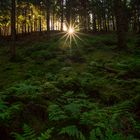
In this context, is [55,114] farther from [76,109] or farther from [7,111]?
[7,111]

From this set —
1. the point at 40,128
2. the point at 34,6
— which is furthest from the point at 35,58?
the point at 34,6

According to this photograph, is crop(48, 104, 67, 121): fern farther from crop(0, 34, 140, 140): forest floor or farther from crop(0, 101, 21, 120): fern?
crop(0, 101, 21, 120): fern

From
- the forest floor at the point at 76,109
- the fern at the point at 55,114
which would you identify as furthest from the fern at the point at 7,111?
the fern at the point at 55,114

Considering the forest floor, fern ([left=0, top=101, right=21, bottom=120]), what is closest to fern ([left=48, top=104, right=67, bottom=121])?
the forest floor

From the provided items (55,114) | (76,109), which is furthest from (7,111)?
(76,109)

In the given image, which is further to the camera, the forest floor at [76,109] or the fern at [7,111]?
the fern at [7,111]

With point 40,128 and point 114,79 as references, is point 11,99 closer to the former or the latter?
point 40,128

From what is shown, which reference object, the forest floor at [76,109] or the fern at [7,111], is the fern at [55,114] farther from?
the fern at [7,111]

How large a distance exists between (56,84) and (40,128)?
3.96 meters

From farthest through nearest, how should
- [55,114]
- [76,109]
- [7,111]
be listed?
1. [76,109]
2. [55,114]
3. [7,111]

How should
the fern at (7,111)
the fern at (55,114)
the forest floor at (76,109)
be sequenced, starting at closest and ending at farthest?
the forest floor at (76,109) → the fern at (7,111) → the fern at (55,114)

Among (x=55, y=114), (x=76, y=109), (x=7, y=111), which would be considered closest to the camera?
(x=7, y=111)

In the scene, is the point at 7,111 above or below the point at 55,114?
above

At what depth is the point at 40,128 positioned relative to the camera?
6605 millimetres
